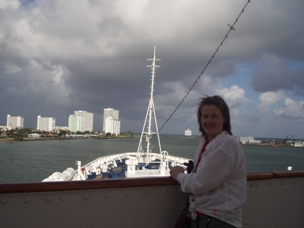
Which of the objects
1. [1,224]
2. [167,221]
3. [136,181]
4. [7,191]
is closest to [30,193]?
[7,191]

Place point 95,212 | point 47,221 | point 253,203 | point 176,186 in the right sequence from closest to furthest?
point 47,221 → point 95,212 → point 176,186 → point 253,203

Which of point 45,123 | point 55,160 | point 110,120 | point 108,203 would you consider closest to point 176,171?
point 108,203

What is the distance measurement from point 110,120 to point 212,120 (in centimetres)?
12290

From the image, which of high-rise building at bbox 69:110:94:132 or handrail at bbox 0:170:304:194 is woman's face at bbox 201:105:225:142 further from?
high-rise building at bbox 69:110:94:132

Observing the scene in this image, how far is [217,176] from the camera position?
4.38 ft

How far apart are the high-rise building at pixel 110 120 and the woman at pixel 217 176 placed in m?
119

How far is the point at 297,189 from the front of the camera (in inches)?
92.8

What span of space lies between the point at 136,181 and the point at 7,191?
2.50ft

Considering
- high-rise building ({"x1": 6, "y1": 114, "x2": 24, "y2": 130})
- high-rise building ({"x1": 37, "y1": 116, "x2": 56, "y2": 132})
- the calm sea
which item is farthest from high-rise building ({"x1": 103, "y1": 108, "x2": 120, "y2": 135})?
the calm sea

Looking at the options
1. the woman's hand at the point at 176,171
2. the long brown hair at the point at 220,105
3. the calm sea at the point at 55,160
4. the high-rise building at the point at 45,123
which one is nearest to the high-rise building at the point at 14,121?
the high-rise building at the point at 45,123

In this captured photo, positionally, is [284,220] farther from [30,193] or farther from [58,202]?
[30,193]

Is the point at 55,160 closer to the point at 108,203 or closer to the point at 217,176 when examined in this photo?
the point at 108,203

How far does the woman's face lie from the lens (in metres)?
1.48

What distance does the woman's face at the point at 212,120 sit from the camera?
4.87ft
